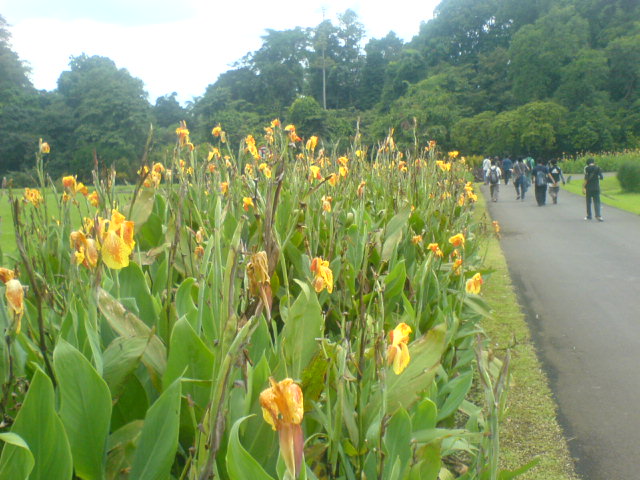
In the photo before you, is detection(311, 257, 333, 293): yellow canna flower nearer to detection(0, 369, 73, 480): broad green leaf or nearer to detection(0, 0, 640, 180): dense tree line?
detection(0, 369, 73, 480): broad green leaf

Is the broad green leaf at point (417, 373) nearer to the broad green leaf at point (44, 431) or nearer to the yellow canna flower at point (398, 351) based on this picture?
the yellow canna flower at point (398, 351)

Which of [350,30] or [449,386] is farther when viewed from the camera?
[350,30]

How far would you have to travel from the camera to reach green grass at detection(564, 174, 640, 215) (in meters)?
14.7

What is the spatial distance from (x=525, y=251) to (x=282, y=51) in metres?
57.6

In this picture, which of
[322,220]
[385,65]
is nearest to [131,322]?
[322,220]

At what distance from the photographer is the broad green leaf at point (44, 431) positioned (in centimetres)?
94

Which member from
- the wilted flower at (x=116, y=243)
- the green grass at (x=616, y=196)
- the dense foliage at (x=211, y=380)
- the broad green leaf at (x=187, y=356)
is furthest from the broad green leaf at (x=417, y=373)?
the green grass at (x=616, y=196)

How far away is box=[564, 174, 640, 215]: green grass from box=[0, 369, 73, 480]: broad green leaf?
561 inches

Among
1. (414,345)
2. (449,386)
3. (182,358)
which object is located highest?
(182,358)

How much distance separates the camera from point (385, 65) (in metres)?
68.2

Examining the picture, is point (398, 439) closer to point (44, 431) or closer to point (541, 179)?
point (44, 431)

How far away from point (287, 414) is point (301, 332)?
0.71 m

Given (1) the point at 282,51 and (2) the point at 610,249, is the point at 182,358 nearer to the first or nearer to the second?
(2) the point at 610,249

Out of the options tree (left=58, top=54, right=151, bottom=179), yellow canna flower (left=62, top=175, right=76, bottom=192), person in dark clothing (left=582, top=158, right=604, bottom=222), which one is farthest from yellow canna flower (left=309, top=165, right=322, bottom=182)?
tree (left=58, top=54, right=151, bottom=179)
